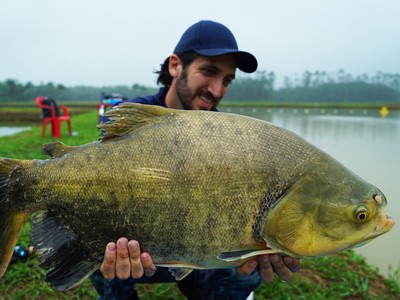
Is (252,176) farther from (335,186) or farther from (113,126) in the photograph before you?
(113,126)

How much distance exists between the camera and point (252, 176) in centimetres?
186

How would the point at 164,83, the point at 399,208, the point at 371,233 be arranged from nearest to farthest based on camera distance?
the point at 371,233 < the point at 164,83 < the point at 399,208

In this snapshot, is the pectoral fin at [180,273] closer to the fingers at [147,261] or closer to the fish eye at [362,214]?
the fingers at [147,261]

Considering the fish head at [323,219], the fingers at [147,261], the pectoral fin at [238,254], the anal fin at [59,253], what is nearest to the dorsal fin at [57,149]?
the anal fin at [59,253]

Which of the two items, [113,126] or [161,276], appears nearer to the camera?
[113,126]

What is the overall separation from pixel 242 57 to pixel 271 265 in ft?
6.12

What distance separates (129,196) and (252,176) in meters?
0.64

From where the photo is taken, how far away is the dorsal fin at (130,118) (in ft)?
6.66

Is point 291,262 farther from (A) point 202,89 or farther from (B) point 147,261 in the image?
(A) point 202,89

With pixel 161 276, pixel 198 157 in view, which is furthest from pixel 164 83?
pixel 198 157

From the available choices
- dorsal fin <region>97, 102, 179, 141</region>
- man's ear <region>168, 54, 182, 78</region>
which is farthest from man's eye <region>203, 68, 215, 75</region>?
dorsal fin <region>97, 102, 179, 141</region>

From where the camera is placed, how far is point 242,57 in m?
3.29

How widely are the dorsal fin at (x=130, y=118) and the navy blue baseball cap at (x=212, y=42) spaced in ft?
4.10

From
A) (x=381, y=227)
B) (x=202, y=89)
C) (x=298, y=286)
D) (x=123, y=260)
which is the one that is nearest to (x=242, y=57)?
(x=202, y=89)
